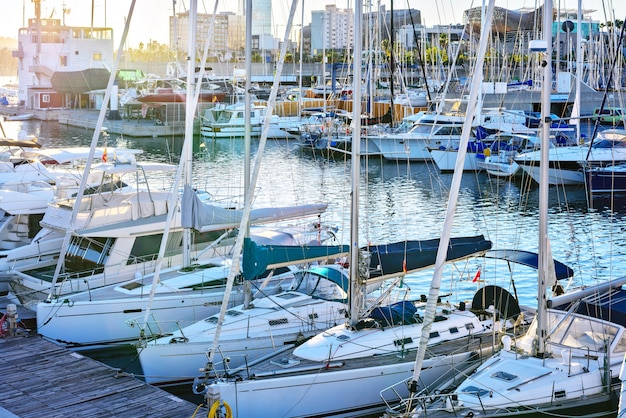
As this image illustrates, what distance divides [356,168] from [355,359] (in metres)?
3.56

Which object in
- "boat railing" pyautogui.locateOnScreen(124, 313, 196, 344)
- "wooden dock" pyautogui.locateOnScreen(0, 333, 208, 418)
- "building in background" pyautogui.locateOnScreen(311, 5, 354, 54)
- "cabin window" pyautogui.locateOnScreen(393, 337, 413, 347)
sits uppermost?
"building in background" pyautogui.locateOnScreen(311, 5, 354, 54)

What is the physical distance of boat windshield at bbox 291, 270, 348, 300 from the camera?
69.9 feet

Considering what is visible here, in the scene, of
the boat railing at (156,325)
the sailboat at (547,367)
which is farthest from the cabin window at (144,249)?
the sailboat at (547,367)

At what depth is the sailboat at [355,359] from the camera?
1661 cm

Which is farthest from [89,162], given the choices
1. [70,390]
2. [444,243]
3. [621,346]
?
[621,346]

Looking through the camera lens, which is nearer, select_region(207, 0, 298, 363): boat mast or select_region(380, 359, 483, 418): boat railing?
select_region(380, 359, 483, 418): boat railing

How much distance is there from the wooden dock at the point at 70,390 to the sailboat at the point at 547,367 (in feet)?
15.3

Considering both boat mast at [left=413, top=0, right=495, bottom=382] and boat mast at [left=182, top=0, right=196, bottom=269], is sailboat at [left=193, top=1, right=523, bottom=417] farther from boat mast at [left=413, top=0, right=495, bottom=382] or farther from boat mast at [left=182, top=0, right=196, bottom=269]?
boat mast at [left=182, top=0, right=196, bottom=269]

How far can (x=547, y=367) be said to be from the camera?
16.2m

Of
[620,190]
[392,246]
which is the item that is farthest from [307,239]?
[620,190]

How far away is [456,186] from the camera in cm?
1558

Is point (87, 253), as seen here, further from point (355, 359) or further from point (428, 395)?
point (428, 395)

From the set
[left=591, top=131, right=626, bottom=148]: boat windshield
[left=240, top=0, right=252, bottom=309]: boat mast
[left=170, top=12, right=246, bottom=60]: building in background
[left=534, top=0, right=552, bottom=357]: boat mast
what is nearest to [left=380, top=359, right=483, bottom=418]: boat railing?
[left=534, top=0, right=552, bottom=357]: boat mast

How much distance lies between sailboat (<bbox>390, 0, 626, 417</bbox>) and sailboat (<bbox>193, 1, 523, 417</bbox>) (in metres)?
1.44
